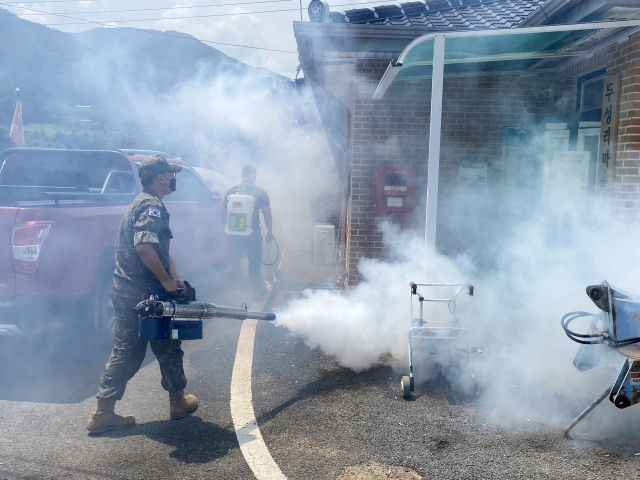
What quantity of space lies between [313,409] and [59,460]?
5.51ft

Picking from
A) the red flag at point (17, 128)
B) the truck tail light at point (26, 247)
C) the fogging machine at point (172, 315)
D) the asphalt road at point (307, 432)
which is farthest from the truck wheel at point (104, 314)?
the red flag at point (17, 128)

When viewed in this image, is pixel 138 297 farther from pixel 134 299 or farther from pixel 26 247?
pixel 26 247

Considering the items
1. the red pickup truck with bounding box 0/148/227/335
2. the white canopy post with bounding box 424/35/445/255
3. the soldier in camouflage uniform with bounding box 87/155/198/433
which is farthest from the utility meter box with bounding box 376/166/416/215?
the soldier in camouflage uniform with bounding box 87/155/198/433

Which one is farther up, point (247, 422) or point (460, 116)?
point (460, 116)

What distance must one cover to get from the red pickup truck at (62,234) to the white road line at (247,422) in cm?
141

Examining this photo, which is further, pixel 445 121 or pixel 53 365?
pixel 445 121

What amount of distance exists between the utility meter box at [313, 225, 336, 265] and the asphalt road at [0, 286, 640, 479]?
4.47m

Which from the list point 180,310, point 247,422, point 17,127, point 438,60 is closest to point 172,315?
point 180,310

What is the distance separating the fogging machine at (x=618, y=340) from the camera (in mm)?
3051

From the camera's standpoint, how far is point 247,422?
361cm

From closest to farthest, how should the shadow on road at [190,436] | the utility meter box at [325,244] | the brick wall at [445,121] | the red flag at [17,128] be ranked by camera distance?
the shadow on road at [190,436]
the brick wall at [445,121]
the utility meter box at [325,244]
the red flag at [17,128]

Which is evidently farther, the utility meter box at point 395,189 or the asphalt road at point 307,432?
the utility meter box at point 395,189

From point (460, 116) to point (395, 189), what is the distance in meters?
1.22

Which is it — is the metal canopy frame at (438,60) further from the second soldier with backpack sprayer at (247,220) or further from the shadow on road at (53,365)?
the shadow on road at (53,365)
